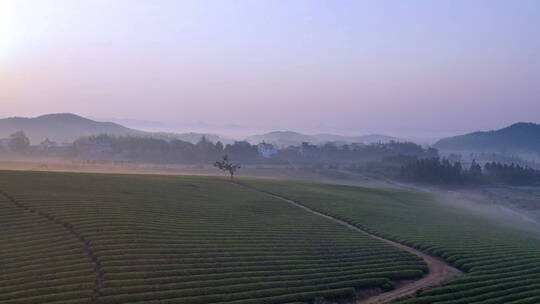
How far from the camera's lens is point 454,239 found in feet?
160

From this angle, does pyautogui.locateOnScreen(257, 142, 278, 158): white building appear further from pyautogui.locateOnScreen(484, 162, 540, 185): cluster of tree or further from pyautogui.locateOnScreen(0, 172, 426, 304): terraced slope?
pyautogui.locateOnScreen(0, 172, 426, 304): terraced slope

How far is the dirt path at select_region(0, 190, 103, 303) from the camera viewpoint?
2487cm

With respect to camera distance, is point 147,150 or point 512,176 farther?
point 147,150

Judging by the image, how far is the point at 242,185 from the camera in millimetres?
81812

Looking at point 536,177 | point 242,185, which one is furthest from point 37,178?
point 536,177

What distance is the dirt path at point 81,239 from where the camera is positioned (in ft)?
81.6

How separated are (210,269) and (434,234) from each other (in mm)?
30406

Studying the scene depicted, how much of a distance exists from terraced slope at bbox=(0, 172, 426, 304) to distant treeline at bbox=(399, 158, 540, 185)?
3629 inches

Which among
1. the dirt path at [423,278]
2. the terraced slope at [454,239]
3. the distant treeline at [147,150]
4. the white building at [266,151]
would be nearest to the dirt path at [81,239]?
the dirt path at [423,278]

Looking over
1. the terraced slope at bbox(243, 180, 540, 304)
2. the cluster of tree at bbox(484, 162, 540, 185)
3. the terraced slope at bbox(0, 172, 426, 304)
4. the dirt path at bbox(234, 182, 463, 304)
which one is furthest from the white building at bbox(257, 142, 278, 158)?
the dirt path at bbox(234, 182, 463, 304)

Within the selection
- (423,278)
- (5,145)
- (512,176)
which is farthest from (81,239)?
(5,145)

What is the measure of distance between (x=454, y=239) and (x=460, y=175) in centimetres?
9535

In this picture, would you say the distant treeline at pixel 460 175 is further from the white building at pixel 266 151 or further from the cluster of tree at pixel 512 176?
the white building at pixel 266 151

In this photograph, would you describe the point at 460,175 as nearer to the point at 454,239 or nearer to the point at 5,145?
the point at 454,239
